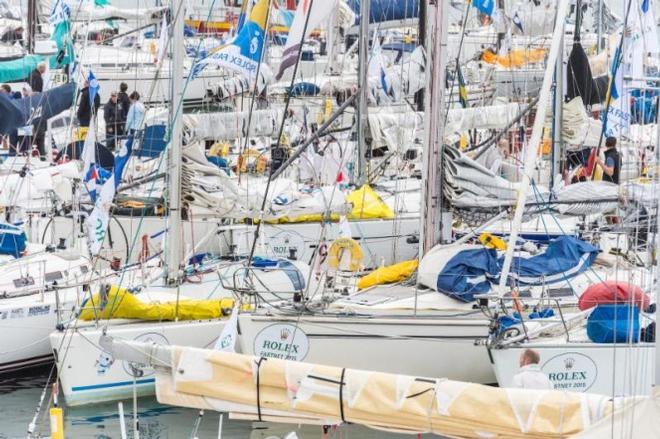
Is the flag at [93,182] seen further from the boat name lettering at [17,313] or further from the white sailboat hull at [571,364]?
the white sailboat hull at [571,364]

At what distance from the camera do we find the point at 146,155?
27.8m

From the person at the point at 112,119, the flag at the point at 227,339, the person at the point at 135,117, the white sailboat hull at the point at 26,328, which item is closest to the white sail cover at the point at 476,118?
the person at the point at 112,119

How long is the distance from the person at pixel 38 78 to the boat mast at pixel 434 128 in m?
17.1

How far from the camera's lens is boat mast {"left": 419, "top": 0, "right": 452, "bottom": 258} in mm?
21094

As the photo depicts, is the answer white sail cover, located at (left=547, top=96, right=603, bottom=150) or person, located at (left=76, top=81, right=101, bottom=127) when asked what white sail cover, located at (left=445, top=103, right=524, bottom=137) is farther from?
person, located at (left=76, top=81, right=101, bottom=127)

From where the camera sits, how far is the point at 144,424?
780 inches

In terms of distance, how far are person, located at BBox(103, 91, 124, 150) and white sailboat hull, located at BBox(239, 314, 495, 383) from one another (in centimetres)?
1417

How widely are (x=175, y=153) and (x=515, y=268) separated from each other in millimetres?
5030

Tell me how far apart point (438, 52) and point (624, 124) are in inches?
112

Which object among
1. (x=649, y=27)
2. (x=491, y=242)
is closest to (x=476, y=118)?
(x=649, y=27)

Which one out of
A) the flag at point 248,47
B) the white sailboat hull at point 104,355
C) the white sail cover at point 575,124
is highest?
the flag at point 248,47

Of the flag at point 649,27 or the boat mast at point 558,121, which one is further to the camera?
the boat mast at point 558,121

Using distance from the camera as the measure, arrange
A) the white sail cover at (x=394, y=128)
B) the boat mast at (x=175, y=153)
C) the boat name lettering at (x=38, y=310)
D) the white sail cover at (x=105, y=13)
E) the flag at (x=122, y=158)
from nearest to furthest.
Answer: the flag at (x=122, y=158) < the boat name lettering at (x=38, y=310) < the boat mast at (x=175, y=153) < the white sail cover at (x=394, y=128) < the white sail cover at (x=105, y=13)

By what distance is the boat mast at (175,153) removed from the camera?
2223 cm
